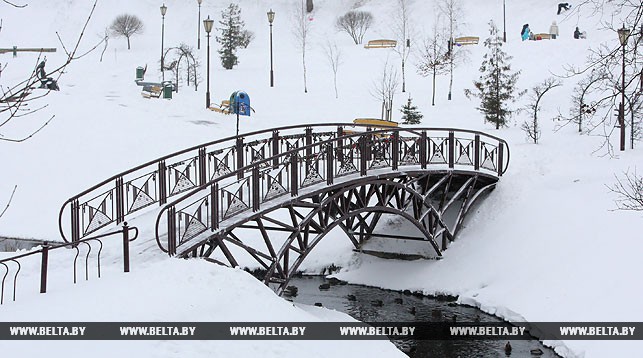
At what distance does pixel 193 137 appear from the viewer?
29.9m

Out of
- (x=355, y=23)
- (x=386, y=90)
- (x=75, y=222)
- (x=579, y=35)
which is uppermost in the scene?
(x=355, y=23)

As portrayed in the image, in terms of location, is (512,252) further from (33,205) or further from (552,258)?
(33,205)

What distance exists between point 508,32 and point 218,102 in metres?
24.4

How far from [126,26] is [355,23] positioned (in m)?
18.2

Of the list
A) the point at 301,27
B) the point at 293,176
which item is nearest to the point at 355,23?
the point at 301,27

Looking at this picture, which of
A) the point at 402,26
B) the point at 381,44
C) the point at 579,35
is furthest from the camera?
the point at 402,26

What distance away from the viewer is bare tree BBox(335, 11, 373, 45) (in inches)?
2297

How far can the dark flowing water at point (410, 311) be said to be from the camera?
1555cm

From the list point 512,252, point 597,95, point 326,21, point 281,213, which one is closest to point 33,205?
point 281,213

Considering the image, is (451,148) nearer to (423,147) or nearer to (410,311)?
(423,147)

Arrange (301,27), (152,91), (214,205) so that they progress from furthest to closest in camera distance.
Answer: (301,27) < (152,91) < (214,205)

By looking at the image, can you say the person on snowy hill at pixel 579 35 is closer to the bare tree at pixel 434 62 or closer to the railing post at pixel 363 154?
the bare tree at pixel 434 62

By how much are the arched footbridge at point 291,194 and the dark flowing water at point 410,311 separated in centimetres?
158

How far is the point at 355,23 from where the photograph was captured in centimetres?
5903
